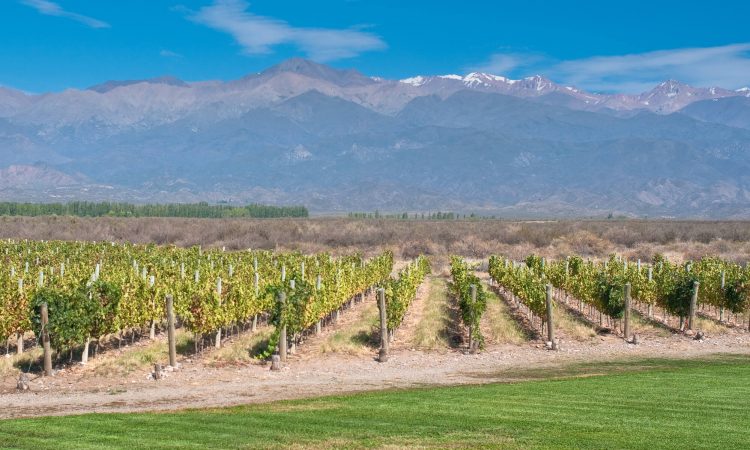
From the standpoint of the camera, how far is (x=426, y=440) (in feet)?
40.4

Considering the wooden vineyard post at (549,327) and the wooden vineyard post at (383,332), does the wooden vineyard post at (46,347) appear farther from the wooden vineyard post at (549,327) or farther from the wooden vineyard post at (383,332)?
the wooden vineyard post at (549,327)

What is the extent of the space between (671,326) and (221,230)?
192 ft

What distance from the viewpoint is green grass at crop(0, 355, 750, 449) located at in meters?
12.2

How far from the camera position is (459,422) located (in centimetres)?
1347

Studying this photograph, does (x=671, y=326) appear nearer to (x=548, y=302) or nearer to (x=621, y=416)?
(x=548, y=302)

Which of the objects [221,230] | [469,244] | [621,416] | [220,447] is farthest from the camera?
[221,230]

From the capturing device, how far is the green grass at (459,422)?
12.2 m

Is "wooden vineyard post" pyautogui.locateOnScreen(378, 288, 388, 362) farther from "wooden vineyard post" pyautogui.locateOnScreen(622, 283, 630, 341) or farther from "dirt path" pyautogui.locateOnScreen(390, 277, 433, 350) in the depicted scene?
"wooden vineyard post" pyautogui.locateOnScreen(622, 283, 630, 341)

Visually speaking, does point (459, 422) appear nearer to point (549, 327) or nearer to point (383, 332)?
point (383, 332)

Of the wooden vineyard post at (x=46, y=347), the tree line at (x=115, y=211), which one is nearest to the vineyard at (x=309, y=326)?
the wooden vineyard post at (x=46, y=347)

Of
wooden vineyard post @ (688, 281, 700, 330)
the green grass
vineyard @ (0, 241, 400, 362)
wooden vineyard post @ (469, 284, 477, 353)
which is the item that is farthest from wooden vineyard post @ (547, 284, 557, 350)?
the green grass

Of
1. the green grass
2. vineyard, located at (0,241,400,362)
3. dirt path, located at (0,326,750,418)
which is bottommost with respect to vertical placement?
dirt path, located at (0,326,750,418)

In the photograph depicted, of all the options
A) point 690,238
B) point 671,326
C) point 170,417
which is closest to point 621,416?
point 170,417

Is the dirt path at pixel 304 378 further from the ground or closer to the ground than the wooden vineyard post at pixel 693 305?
closer to the ground
